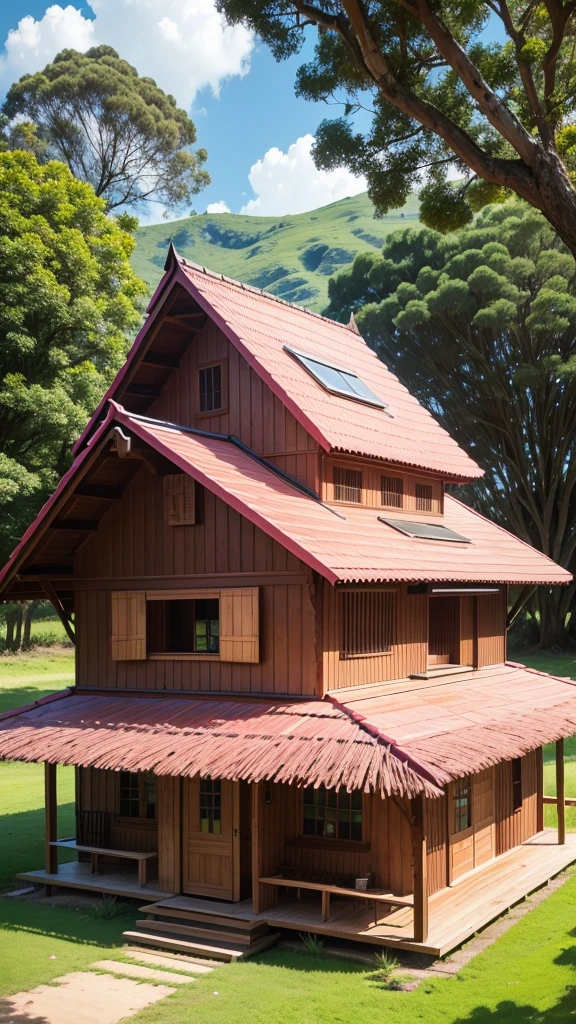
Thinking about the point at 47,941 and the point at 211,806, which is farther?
the point at 211,806

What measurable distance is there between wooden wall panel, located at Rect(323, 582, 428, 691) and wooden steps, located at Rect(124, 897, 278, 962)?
3.54 metres

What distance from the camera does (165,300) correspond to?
17.6 m

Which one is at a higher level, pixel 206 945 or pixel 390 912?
pixel 390 912

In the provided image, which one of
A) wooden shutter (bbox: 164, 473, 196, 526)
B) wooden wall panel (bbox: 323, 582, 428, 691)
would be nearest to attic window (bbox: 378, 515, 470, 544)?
wooden wall panel (bbox: 323, 582, 428, 691)

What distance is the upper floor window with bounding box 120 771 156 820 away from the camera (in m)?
16.5

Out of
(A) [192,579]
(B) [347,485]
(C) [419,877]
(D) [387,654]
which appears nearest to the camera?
(C) [419,877]

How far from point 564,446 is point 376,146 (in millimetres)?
26642

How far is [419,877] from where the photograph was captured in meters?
12.7

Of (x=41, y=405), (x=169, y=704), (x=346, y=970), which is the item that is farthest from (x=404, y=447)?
(x=41, y=405)

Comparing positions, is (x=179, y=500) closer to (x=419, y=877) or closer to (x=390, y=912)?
(x=419, y=877)

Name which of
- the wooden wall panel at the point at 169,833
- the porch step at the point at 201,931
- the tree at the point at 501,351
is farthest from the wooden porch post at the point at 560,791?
the tree at the point at 501,351

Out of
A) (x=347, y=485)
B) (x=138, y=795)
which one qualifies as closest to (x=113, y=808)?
(x=138, y=795)

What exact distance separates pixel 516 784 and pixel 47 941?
9228 mm

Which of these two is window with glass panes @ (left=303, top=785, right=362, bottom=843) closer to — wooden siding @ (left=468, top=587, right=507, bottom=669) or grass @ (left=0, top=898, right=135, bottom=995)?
grass @ (left=0, top=898, right=135, bottom=995)
